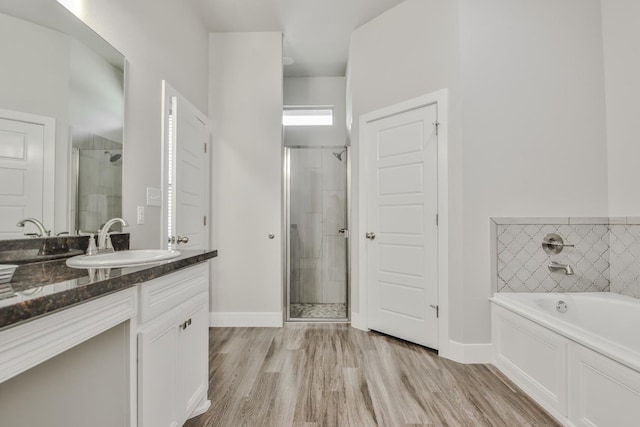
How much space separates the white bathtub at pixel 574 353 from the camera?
4.28 feet

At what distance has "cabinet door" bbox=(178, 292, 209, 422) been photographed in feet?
4.58

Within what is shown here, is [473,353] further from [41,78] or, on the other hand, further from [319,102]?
[319,102]

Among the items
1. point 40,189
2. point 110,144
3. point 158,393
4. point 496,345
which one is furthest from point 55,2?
point 496,345

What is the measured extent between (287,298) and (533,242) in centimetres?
233

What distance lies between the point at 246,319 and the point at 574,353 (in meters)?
2.60

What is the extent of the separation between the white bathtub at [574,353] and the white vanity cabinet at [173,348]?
76.7 inches

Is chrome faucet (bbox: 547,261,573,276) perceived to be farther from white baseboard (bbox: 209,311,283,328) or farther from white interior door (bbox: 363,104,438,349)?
white baseboard (bbox: 209,311,283,328)

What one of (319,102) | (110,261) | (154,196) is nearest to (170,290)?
(110,261)

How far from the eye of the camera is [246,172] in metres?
3.10

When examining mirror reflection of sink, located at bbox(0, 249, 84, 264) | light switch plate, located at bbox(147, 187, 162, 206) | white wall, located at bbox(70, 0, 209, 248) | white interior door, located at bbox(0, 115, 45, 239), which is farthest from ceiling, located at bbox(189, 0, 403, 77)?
mirror reflection of sink, located at bbox(0, 249, 84, 264)

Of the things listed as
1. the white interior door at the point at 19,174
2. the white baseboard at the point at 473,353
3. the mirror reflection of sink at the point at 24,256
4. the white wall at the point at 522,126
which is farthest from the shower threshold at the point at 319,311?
the white interior door at the point at 19,174

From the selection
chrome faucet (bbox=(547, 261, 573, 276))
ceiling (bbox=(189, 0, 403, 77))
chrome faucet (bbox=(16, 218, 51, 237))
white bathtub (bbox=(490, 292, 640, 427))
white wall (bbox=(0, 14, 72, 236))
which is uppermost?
ceiling (bbox=(189, 0, 403, 77))

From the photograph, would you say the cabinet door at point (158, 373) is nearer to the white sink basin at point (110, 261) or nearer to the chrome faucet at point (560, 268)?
the white sink basin at point (110, 261)

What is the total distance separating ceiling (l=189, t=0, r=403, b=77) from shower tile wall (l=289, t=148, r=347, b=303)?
119cm
